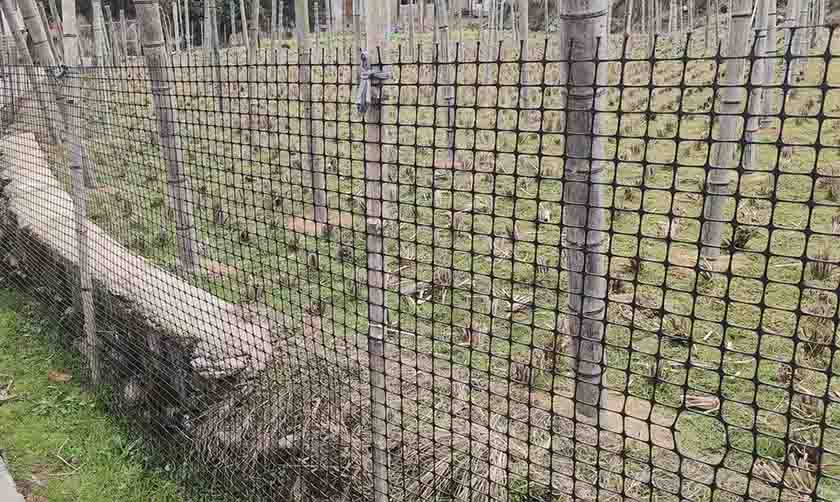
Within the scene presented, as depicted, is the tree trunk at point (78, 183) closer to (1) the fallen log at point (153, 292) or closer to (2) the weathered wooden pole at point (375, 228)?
(1) the fallen log at point (153, 292)

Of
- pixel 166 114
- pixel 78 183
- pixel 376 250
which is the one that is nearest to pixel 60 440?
pixel 78 183

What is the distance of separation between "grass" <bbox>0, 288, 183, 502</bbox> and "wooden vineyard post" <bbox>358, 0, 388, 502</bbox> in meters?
1.62

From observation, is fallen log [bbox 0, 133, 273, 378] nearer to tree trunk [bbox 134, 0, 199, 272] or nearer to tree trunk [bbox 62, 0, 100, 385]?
tree trunk [bbox 62, 0, 100, 385]

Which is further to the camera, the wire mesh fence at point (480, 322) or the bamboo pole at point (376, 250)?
the bamboo pole at point (376, 250)

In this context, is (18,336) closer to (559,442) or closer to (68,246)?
(68,246)

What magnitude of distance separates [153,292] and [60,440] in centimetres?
102

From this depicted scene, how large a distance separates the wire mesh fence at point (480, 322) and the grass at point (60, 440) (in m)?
0.17

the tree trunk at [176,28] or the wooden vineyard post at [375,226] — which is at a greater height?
the tree trunk at [176,28]

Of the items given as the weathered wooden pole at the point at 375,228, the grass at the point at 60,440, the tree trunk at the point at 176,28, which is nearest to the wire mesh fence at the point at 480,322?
Result: the weathered wooden pole at the point at 375,228

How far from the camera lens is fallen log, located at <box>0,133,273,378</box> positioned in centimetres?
319

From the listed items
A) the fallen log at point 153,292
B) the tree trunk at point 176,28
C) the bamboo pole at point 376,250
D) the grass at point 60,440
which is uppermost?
the tree trunk at point 176,28

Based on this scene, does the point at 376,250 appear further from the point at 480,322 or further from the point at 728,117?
the point at 728,117

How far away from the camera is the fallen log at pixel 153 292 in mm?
3186

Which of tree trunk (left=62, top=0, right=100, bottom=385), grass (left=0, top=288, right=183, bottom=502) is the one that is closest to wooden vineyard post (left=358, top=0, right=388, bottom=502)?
grass (left=0, top=288, right=183, bottom=502)
